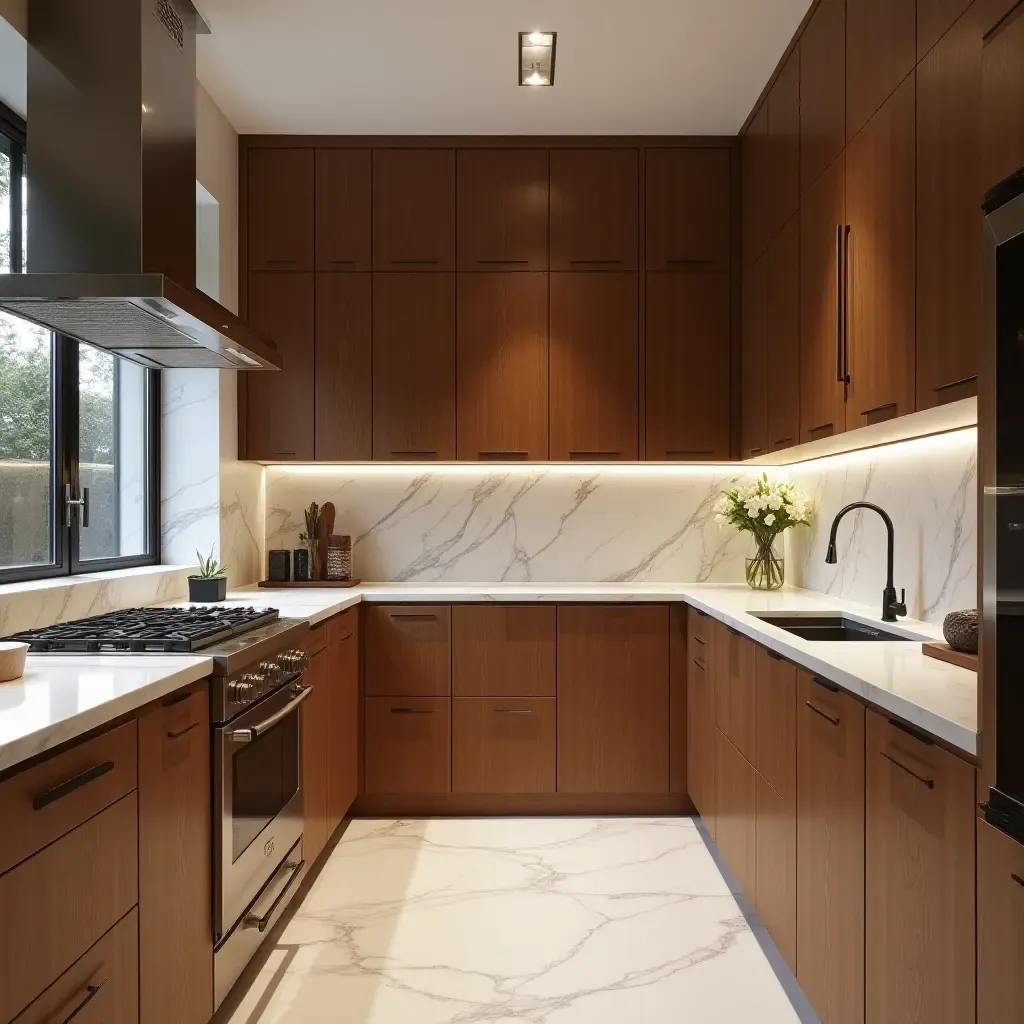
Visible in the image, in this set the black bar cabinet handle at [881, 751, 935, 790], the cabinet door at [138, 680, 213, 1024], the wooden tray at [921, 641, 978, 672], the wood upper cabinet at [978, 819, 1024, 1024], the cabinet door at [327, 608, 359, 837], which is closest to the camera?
the wood upper cabinet at [978, 819, 1024, 1024]

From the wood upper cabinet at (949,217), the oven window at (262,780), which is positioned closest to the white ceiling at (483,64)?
the wood upper cabinet at (949,217)

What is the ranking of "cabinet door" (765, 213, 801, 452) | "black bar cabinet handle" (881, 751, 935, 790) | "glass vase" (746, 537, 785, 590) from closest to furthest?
1. "black bar cabinet handle" (881, 751, 935, 790)
2. "cabinet door" (765, 213, 801, 452)
3. "glass vase" (746, 537, 785, 590)

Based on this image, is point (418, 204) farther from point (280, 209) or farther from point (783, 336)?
point (783, 336)

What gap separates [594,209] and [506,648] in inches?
77.1

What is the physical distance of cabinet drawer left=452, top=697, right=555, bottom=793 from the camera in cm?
359

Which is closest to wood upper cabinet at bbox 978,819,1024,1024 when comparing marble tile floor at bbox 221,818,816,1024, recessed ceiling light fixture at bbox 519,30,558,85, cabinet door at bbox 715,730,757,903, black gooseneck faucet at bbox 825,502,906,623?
marble tile floor at bbox 221,818,816,1024

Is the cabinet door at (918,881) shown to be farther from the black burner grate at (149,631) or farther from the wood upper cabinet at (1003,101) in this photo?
the black burner grate at (149,631)

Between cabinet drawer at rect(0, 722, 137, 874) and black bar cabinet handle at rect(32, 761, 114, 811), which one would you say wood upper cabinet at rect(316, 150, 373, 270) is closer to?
cabinet drawer at rect(0, 722, 137, 874)

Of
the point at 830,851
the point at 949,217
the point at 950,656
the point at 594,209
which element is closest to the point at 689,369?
the point at 594,209

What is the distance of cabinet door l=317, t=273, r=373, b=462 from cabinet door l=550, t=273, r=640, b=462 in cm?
82

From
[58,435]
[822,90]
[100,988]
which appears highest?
[822,90]

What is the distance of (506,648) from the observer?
11.8ft

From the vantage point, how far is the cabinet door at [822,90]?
2494 millimetres

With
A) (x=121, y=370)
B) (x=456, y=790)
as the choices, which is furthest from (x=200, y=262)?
(x=456, y=790)
